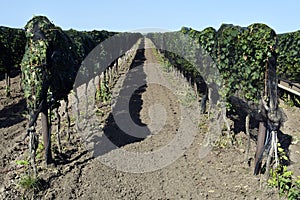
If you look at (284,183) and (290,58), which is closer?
(284,183)

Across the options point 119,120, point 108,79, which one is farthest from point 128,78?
point 119,120

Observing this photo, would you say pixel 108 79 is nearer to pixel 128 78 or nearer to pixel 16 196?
pixel 128 78

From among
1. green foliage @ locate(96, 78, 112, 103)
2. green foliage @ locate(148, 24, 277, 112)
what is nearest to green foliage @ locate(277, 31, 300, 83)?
green foliage @ locate(148, 24, 277, 112)

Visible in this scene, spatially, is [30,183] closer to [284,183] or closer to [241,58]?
[284,183]

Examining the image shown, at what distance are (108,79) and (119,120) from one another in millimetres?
7713

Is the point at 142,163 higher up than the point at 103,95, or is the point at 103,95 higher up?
the point at 103,95

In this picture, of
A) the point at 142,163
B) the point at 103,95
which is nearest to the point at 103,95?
the point at 103,95

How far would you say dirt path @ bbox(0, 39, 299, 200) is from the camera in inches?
271

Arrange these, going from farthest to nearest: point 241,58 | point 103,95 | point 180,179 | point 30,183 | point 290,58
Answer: point 290,58
point 103,95
point 180,179
point 241,58
point 30,183

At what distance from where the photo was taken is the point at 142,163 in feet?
27.7

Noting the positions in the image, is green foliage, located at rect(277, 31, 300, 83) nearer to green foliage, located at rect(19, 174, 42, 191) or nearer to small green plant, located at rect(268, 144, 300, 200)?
small green plant, located at rect(268, 144, 300, 200)

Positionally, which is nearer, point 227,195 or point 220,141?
point 227,195

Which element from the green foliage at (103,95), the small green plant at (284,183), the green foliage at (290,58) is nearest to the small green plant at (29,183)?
the small green plant at (284,183)

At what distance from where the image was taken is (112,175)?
771 cm
